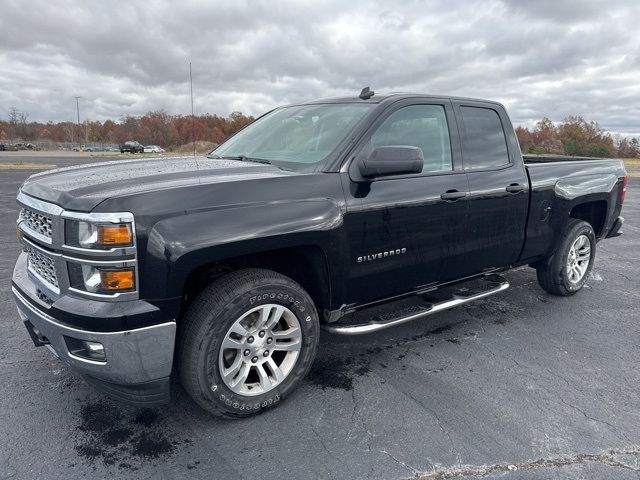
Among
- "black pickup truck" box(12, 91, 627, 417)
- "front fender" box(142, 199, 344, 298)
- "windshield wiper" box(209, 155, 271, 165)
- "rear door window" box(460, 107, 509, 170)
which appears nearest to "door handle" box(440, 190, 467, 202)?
"black pickup truck" box(12, 91, 627, 417)

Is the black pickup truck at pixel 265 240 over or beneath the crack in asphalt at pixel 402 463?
over

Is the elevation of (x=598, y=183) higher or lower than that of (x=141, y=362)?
higher

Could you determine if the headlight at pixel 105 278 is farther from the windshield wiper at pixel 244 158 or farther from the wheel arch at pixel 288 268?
the windshield wiper at pixel 244 158

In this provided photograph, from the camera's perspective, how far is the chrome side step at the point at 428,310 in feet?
10.3

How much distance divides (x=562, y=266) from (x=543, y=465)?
2.82 metres

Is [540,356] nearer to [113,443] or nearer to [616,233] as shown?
[616,233]

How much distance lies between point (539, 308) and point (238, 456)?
11.3 feet

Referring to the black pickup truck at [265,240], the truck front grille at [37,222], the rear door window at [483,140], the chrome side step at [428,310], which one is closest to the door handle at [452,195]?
the black pickup truck at [265,240]

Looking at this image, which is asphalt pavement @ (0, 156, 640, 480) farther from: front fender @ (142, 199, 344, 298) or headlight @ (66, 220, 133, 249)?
headlight @ (66, 220, 133, 249)

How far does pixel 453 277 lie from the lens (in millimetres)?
3799

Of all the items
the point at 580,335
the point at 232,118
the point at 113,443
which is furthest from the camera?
the point at 232,118

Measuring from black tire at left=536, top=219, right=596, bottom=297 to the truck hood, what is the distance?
3174 millimetres

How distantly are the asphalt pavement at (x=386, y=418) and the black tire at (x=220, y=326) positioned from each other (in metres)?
0.15

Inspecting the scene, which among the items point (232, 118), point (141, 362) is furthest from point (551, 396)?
point (232, 118)
